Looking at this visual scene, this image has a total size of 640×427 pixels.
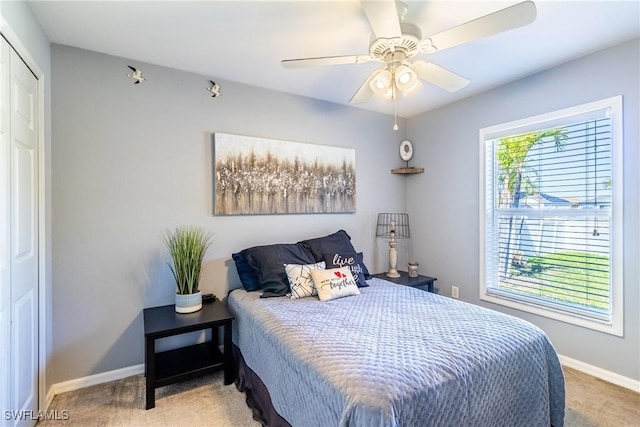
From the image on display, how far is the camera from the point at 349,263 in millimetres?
2723

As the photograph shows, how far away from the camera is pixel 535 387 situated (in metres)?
1.59

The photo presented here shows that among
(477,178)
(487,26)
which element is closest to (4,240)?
(487,26)

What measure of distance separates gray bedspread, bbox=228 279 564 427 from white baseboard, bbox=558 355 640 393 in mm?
979

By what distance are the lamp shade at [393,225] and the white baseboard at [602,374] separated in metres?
1.84

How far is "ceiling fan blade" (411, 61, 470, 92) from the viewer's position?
186 centimetres

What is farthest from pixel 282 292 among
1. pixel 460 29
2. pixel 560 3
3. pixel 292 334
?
pixel 560 3

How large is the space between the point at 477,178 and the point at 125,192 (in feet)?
10.5

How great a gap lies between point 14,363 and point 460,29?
277 cm

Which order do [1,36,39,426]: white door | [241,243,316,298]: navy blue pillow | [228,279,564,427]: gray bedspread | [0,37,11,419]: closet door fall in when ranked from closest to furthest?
[228,279,564,427]: gray bedspread
[0,37,11,419]: closet door
[1,36,39,426]: white door
[241,243,316,298]: navy blue pillow

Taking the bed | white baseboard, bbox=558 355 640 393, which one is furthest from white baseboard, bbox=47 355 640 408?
the bed

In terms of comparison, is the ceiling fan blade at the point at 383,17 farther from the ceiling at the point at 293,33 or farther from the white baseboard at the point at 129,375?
the white baseboard at the point at 129,375

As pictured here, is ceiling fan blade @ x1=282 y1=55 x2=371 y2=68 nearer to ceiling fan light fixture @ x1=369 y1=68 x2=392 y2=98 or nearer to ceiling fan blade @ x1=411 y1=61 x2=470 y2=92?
ceiling fan light fixture @ x1=369 y1=68 x2=392 y2=98

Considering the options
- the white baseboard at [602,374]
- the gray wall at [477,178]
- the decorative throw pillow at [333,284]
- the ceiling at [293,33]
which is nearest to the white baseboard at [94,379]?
the decorative throw pillow at [333,284]

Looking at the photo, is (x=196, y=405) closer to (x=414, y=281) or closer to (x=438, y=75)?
(x=414, y=281)
